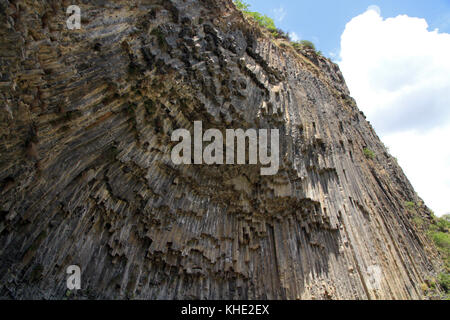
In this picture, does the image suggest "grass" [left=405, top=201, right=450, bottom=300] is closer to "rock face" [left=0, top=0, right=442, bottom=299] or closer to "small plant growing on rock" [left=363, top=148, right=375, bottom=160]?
"rock face" [left=0, top=0, right=442, bottom=299]

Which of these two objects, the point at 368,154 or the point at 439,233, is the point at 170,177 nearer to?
the point at 368,154

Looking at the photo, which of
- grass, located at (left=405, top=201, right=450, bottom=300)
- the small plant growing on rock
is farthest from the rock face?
the small plant growing on rock

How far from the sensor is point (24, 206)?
6.58 meters

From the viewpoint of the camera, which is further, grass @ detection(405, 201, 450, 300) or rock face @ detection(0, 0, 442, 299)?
grass @ detection(405, 201, 450, 300)

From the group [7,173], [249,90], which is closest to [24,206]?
[7,173]

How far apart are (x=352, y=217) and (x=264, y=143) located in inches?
178

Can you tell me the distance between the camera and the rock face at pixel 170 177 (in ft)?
21.6

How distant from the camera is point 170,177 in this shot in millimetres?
9883

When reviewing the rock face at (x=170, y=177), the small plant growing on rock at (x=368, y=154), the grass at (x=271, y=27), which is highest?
the grass at (x=271, y=27)

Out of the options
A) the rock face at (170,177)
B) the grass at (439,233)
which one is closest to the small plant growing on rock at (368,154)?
the rock face at (170,177)

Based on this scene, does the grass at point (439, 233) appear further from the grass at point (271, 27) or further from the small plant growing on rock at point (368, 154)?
the grass at point (271, 27)

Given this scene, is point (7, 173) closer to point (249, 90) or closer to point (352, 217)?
point (249, 90)

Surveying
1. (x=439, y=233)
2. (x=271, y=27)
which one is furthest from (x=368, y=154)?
(x=271, y=27)

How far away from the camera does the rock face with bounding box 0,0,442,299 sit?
6.59 m
